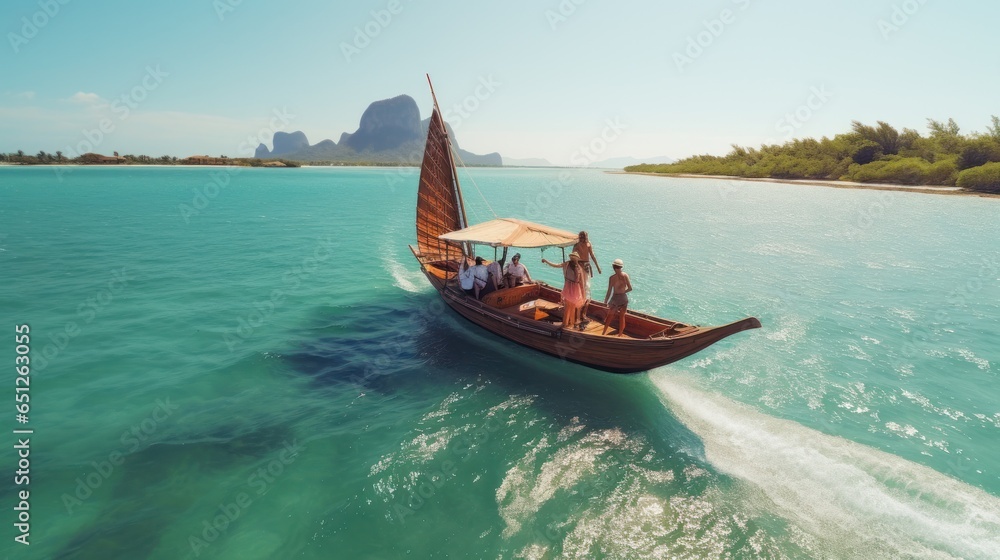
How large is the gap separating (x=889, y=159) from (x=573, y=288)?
8873 centimetres

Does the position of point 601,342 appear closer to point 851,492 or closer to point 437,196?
point 851,492

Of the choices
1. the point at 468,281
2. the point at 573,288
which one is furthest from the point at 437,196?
the point at 573,288

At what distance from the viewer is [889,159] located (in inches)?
2776

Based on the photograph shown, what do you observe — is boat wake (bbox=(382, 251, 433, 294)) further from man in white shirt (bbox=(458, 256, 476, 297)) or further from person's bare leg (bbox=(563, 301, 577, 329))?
person's bare leg (bbox=(563, 301, 577, 329))

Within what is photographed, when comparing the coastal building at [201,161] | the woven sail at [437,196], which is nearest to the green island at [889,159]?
the woven sail at [437,196]

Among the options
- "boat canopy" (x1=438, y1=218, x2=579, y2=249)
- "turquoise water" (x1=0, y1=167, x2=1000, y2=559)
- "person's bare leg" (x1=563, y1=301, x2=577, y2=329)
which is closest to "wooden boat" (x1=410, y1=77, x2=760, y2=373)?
"boat canopy" (x1=438, y1=218, x2=579, y2=249)

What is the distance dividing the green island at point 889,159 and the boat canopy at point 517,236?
67.5 metres

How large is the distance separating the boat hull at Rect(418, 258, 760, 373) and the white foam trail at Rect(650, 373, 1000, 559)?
159cm

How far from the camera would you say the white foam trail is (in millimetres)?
6098

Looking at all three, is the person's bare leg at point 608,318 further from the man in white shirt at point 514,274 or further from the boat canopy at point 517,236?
the man in white shirt at point 514,274

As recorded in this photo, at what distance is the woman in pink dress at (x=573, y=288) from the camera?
→ 33.3 ft

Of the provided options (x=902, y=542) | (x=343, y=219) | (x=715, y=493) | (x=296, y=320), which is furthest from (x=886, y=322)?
(x=343, y=219)

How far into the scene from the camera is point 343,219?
1571 inches

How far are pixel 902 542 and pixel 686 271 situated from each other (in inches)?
628
